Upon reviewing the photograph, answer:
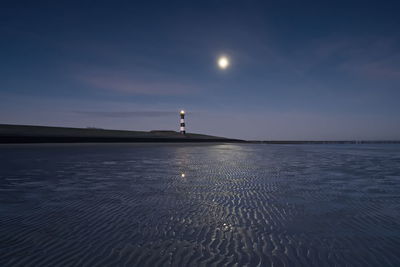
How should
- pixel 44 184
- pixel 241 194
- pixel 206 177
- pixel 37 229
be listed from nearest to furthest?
1. pixel 37 229
2. pixel 241 194
3. pixel 44 184
4. pixel 206 177

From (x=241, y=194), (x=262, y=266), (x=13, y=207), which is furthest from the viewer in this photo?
(x=241, y=194)

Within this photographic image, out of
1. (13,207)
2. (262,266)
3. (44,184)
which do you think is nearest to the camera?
(262,266)

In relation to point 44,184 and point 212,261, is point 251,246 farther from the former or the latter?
point 44,184

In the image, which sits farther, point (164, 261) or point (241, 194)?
point (241, 194)

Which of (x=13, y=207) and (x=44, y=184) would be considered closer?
(x=13, y=207)

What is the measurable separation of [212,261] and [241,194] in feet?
13.8

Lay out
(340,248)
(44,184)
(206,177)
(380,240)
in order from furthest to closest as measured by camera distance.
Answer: (206,177)
(44,184)
(380,240)
(340,248)

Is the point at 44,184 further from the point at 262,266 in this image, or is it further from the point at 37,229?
the point at 262,266

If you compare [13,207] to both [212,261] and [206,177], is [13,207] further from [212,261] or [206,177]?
[206,177]

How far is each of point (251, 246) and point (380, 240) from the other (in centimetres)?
226

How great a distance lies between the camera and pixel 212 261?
3.51 m

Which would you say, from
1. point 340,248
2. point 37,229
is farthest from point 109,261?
point 340,248

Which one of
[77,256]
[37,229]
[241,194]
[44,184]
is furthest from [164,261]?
[44,184]

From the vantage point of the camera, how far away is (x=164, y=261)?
3486mm
